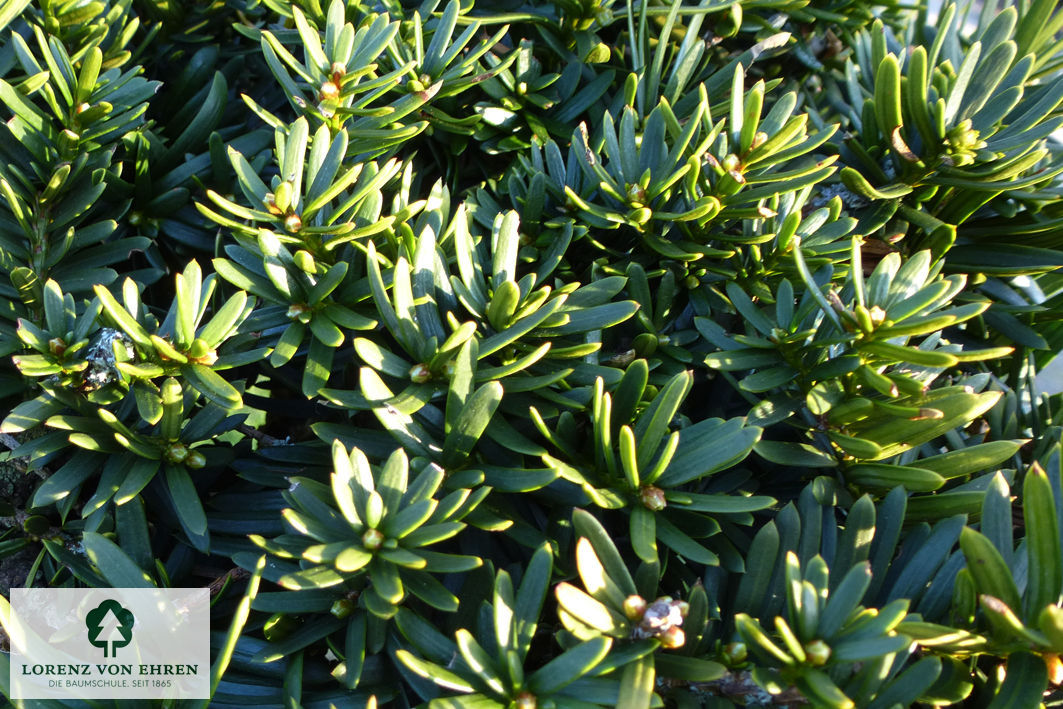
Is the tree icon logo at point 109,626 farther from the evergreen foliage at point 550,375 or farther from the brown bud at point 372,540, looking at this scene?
the brown bud at point 372,540

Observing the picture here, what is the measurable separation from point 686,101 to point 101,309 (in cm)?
63

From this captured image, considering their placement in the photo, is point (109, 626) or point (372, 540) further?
point (109, 626)

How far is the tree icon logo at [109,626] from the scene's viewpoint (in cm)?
65

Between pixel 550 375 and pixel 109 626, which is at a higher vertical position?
pixel 550 375

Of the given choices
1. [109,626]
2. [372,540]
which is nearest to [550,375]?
[372,540]

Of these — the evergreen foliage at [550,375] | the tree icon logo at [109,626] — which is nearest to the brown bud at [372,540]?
the evergreen foliage at [550,375]

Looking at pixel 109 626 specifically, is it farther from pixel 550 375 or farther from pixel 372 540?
pixel 550 375

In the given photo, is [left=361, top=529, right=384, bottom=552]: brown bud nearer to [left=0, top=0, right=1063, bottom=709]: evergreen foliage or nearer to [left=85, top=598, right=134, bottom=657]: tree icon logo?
[left=0, top=0, right=1063, bottom=709]: evergreen foliage

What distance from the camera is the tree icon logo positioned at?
25.5 inches

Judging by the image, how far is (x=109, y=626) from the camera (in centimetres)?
66

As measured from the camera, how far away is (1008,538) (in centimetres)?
59

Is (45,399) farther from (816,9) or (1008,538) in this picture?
(816,9)

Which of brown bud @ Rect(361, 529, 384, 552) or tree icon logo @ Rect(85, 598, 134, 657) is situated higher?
brown bud @ Rect(361, 529, 384, 552)

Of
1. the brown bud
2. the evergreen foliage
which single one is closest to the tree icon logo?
the evergreen foliage
